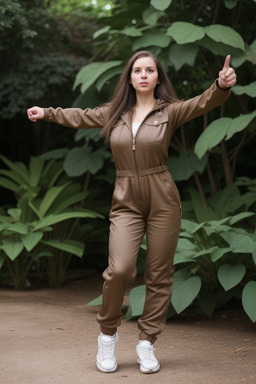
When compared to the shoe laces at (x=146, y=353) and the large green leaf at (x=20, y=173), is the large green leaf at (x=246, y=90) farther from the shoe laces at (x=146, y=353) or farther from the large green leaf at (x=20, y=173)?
the large green leaf at (x=20, y=173)

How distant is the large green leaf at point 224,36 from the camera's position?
5.04 meters

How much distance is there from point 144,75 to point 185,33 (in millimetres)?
1613

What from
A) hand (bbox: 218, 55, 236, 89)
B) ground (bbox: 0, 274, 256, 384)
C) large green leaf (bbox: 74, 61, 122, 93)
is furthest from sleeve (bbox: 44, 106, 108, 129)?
large green leaf (bbox: 74, 61, 122, 93)

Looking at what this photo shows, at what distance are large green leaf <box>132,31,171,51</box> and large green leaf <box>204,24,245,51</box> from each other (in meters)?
0.40

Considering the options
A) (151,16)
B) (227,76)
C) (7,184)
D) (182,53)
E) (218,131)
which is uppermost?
(151,16)

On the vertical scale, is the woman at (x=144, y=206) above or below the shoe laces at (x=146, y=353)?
above

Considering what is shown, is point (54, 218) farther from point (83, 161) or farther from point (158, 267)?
point (158, 267)

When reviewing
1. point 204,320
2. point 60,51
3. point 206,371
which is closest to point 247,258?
point 204,320

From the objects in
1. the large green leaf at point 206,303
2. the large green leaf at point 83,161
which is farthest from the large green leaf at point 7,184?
the large green leaf at point 206,303

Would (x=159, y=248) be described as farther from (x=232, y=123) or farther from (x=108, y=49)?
(x=108, y=49)

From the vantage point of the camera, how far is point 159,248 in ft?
11.4

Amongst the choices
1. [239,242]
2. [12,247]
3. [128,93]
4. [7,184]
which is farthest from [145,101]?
[7,184]

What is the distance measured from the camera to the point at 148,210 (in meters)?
3.52

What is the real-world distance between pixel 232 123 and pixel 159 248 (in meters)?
1.77
